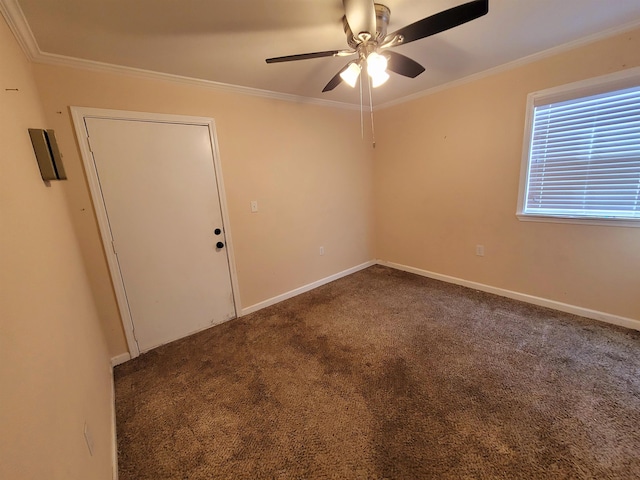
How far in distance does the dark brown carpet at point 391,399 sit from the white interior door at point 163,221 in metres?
0.33

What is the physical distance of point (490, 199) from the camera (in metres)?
2.92

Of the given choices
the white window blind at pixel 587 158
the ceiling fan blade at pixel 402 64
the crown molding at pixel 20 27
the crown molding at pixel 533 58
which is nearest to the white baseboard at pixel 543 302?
the white window blind at pixel 587 158

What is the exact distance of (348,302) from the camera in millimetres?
3117

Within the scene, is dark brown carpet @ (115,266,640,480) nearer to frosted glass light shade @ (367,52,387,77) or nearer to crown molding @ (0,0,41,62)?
frosted glass light shade @ (367,52,387,77)

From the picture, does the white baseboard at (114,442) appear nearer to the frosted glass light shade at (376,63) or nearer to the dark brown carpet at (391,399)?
the dark brown carpet at (391,399)

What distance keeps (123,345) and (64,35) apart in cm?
227

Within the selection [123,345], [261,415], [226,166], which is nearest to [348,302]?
[261,415]

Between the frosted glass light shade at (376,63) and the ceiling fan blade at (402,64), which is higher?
the ceiling fan blade at (402,64)

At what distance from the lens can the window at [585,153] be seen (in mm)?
2111

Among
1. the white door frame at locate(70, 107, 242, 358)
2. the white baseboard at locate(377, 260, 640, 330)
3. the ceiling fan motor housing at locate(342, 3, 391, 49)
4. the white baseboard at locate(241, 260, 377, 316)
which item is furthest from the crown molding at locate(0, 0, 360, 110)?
the white baseboard at locate(377, 260, 640, 330)

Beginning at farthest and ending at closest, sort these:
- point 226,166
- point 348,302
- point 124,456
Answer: point 348,302, point 226,166, point 124,456

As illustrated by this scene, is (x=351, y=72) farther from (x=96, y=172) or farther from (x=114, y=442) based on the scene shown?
(x=114, y=442)

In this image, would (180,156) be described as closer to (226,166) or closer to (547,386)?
(226,166)

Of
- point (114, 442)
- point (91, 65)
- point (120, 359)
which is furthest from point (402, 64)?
point (120, 359)
